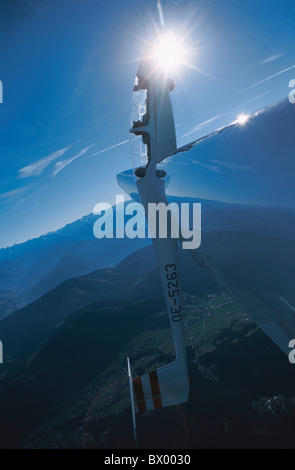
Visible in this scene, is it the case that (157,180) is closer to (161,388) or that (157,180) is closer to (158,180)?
(158,180)

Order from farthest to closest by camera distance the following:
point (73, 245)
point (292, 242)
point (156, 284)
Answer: point (73, 245) < point (156, 284) < point (292, 242)

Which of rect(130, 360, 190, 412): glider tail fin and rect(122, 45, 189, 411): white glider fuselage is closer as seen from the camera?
rect(122, 45, 189, 411): white glider fuselage

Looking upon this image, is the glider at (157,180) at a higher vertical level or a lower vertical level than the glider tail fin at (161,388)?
higher

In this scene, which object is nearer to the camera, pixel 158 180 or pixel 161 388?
pixel 158 180

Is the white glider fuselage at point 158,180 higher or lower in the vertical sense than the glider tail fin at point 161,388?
higher

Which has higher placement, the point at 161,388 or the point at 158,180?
the point at 158,180

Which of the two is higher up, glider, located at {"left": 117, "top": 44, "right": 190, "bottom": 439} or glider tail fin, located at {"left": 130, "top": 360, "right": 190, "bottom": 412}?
glider, located at {"left": 117, "top": 44, "right": 190, "bottom": 439}

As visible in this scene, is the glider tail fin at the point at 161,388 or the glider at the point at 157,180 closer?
the glider at the point at 157,180

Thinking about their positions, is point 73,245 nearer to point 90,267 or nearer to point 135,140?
point 90,267

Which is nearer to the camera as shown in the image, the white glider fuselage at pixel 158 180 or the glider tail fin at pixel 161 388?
the white glider fuselage at pixel 158 180

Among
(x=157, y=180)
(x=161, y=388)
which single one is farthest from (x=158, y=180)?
(x=161, y=388)

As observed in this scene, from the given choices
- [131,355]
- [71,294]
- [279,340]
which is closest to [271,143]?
[279,340]
